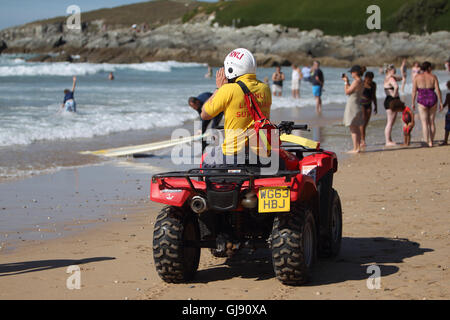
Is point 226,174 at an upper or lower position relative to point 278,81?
lower

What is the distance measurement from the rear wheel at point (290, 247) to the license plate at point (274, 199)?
8.0 inches

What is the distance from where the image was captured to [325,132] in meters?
17.9

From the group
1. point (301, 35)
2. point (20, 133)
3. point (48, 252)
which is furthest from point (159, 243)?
point (301, 35)

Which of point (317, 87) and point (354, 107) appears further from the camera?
point (317, 87)

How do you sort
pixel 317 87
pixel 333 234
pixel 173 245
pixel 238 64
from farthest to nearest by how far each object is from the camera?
pixel 317 87 → pixel 333 234 → pixel 238 64 → pixel 173 245

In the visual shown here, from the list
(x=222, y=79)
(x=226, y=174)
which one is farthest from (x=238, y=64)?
(x=226, y=174)

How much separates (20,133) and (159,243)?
40.4 feet

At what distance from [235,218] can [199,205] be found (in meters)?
0.42

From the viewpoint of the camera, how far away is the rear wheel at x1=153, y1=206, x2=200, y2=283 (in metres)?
5.55

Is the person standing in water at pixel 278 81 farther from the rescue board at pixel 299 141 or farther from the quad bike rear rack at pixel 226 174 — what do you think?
the quad bike rear rack at pixel 226 174

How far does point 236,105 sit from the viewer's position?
5672mm

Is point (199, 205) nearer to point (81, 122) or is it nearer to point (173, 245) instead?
point (173, 245)

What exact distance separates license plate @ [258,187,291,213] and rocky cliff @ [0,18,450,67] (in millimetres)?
74447
